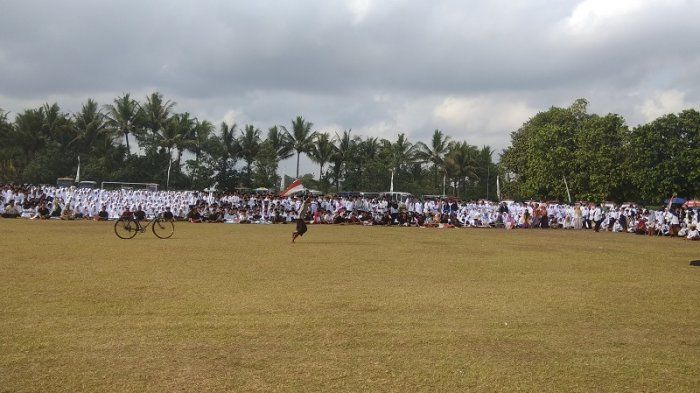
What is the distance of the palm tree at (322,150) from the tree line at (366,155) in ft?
0.27

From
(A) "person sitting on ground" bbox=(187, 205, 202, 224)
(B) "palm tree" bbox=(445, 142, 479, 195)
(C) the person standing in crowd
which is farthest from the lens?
(B) "palm tree" bbox=(445, 142, 479, 195)

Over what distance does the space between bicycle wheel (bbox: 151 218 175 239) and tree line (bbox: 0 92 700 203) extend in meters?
27.2

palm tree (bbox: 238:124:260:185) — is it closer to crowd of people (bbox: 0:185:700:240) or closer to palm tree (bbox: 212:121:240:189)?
palm tree (bbox: 212:121:240:189)

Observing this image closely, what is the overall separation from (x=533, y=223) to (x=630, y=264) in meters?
18.1

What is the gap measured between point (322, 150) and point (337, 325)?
143 feet

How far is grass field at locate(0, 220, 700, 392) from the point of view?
4.76m

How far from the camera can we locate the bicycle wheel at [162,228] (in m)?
17.7

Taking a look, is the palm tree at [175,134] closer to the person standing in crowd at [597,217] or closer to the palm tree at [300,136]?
the palm tree at [300,136]

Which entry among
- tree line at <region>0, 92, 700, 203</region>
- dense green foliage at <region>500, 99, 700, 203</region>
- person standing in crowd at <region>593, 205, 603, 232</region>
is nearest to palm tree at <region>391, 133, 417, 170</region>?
tree line at <region>0, 92, 700, 203</region>

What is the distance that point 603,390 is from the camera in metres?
4.58

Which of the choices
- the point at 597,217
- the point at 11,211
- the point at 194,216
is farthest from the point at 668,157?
the point at 11,211

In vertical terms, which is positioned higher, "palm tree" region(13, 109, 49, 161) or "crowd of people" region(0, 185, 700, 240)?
"palm tree" region(13, 109, 49, 161)

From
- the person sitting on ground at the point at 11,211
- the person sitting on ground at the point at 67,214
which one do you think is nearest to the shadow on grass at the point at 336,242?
the person sitting on ground at the point at 67,214

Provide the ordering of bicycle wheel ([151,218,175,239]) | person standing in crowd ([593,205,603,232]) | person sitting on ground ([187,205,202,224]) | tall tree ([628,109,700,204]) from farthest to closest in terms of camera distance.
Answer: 1. tall tree ([628,109,700,204])
2. person standing in crowd ([593,205,603,232])
3. person sitting on ground ([187,205,202,224])
4. bicycle wheel ([151,218,175,239])
